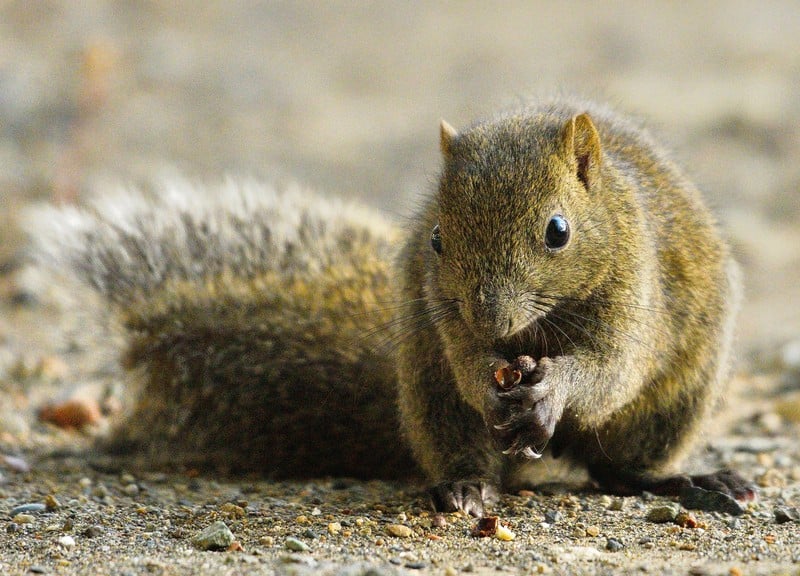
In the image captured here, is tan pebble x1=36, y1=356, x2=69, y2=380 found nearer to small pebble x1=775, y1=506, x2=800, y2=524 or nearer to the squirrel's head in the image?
the squirrel's head

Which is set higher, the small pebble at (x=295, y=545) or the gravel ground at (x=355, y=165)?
the gravel ground at (x=355, y=165)

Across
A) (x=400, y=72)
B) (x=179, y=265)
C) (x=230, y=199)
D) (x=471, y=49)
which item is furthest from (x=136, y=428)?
(x=471, y=49)

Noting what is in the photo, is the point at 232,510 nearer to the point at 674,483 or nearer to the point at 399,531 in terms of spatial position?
the point at 399,531

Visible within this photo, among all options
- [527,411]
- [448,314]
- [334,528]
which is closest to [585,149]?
[448,314]

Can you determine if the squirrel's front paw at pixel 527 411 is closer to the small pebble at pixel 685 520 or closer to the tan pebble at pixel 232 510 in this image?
the small pebble at pixel 685 520

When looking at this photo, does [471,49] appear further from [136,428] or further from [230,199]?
[136,428]

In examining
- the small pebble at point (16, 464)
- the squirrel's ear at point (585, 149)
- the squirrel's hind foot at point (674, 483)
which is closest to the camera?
the squirrel's ear at point (585, 149)

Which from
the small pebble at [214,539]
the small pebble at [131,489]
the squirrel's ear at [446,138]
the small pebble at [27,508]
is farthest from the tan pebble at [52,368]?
the squirrel's ear at [446,138]
